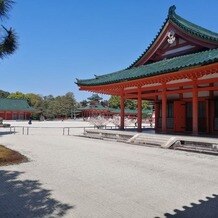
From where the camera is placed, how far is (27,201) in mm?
6125

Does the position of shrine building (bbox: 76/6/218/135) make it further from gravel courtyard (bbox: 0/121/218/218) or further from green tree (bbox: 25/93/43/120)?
green tree (bbox: 25/93/43/120)

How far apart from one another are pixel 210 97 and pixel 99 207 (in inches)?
584

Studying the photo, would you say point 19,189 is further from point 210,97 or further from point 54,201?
point 210,97

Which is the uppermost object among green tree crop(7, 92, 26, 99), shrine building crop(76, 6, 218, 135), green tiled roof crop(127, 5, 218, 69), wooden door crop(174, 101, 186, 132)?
green tree crop(7, 92, 26, 99)

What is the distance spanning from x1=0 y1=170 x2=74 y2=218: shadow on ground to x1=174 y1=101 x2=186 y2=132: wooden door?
15.2 meters

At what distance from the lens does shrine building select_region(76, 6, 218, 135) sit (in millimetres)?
15712

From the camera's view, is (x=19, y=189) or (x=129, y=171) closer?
(x=19, y=189)

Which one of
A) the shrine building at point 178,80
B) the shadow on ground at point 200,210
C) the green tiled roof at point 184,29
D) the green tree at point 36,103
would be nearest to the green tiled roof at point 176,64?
the shrine building at point 178,80

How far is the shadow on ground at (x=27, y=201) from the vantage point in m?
5.43

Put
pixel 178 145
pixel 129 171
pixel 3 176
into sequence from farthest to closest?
1. pixel 178 145
2. pixel 129 171
3. pixel 3 176

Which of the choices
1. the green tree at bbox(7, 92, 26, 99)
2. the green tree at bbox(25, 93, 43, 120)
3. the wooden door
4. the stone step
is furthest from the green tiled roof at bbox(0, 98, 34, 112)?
the stone step

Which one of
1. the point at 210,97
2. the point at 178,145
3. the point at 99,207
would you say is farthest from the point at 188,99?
the point at 99,207

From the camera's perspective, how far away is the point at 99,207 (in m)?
5.76

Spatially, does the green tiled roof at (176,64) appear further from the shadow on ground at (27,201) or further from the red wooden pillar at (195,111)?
the shadow on ground at (27,201)
